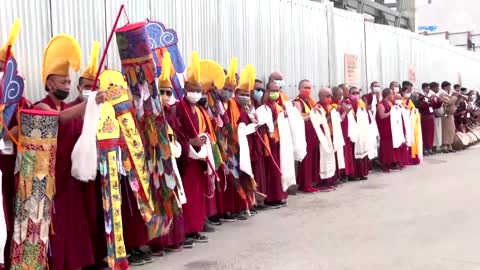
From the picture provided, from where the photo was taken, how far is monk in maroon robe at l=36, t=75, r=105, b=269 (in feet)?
13.6

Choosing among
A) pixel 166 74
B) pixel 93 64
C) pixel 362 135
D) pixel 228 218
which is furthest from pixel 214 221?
pixel 362 135

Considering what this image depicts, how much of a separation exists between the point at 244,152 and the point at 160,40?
68.8 inches

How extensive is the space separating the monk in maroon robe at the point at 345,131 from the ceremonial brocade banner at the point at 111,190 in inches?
218

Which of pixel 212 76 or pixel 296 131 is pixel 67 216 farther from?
pixel 296 131

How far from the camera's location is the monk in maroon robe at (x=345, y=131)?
945 cm

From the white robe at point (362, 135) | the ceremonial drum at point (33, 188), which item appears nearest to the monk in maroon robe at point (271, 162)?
the white robe at point (362, 135)

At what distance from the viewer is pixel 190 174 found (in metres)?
5.75

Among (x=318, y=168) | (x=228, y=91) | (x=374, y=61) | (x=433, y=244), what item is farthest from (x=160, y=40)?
(x=374, y=61)

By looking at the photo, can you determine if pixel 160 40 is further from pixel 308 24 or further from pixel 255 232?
pixel 308 24

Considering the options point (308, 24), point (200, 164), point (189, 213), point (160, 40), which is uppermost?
point (308, 24)

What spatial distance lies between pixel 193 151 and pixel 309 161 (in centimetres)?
340

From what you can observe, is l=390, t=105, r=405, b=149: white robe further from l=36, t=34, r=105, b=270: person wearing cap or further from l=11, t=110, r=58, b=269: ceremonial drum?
l=11, t=110, r=58, b=269: ceremonial drum

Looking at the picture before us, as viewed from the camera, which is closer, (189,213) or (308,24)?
(189,213)

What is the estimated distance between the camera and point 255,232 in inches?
242
